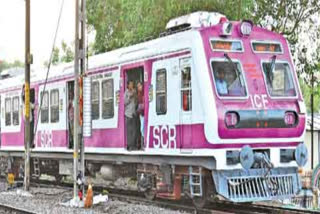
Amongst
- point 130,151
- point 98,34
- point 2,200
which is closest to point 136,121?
point 130,151

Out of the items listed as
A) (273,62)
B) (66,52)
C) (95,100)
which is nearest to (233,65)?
(273,62)

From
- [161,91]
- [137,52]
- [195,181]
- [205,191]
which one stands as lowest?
[205,191]

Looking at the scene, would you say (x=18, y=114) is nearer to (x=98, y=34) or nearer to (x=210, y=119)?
(x=98, y=34)

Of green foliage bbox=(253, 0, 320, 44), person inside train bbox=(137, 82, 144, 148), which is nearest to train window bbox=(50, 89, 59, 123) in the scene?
person inside train bbox=(137, 82, 144, 148)

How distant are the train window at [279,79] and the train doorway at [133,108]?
266cm

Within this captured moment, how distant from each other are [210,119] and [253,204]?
3.09 meters

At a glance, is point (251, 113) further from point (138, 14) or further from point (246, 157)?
point (138, 14)

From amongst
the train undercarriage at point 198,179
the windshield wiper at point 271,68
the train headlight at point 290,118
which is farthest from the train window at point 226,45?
the train undercarriage at point 198,179

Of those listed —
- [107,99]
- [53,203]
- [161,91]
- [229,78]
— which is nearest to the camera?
[229,78]

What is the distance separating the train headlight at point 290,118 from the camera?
1209cm

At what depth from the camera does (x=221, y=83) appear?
11562mm

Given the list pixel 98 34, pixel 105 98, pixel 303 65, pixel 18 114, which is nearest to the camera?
pixel 105 98

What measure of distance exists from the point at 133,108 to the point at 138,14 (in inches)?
165

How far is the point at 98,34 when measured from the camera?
2083cm
